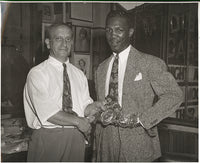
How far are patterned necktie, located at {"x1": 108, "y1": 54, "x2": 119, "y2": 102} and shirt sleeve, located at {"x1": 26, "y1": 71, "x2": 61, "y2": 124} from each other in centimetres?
23

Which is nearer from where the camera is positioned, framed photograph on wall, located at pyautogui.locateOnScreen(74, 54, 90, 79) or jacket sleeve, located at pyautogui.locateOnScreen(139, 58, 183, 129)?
jacket sleeve, located at pyautogui.locateOnScreen(139, 58, 183, 129)

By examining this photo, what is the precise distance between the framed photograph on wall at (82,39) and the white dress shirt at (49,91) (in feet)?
0.29

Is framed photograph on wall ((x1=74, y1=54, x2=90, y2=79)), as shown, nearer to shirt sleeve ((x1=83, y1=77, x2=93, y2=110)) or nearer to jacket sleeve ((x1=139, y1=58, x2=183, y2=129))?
shirt sleeve ((x1=83, y1=77, x2=93, y2=110))

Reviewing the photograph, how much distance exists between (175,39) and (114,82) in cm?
34

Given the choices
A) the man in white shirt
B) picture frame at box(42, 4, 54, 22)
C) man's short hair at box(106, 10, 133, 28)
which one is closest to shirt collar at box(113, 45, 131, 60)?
man's short hair at box(106, 10, 133, 28)

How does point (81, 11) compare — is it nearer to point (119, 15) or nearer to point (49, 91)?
point (119, 15)

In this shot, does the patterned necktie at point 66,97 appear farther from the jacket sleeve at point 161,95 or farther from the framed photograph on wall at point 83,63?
the jacket sleeve at point 161,95

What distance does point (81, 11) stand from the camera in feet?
3.06

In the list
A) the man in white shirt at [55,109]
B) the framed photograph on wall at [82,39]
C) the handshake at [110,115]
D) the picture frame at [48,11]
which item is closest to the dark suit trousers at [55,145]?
the man in white shirt at [55,109]

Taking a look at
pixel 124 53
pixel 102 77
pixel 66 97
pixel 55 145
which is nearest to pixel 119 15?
pixel 124 53

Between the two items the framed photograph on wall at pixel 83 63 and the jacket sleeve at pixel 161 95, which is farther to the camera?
the framed photograph on wall at pixel 83 63

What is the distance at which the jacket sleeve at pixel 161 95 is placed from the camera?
0.86m

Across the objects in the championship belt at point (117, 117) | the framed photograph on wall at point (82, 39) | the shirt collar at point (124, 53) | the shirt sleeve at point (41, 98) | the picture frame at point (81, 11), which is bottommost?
the championship belt at point (117, 117)

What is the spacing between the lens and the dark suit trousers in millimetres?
903
